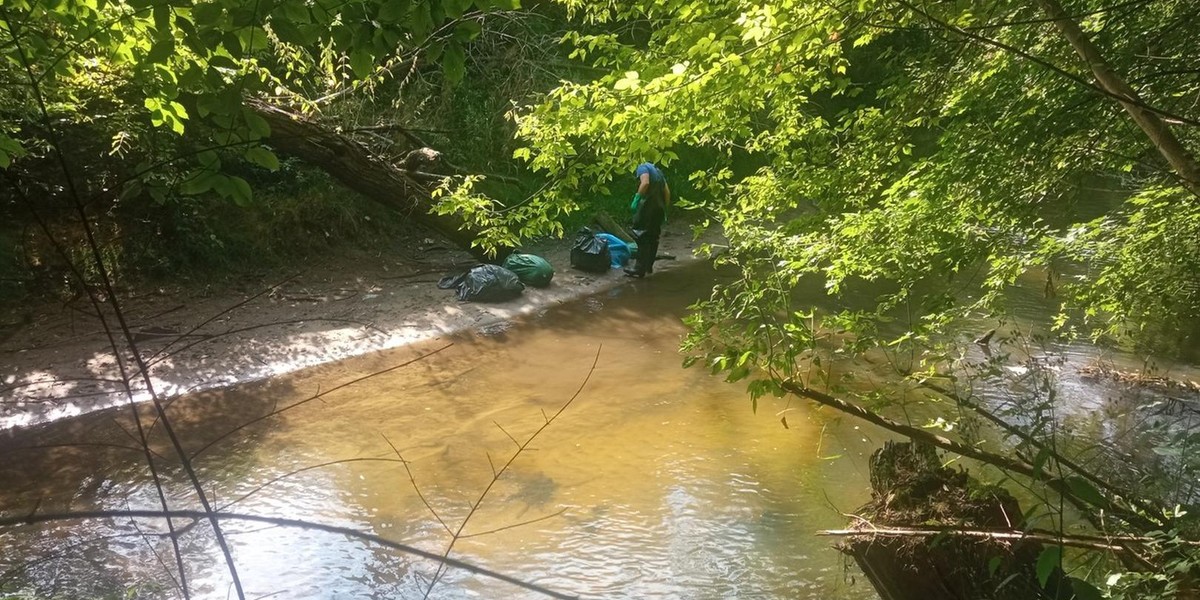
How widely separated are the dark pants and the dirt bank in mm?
346

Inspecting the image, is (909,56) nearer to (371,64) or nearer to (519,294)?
(371,64)

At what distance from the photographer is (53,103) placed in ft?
18.1

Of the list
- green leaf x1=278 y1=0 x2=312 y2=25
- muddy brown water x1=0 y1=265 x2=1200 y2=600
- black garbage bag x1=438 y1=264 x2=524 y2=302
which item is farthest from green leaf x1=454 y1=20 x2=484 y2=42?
black garbage bag x1=438 y1=264 x2=524 y2=302

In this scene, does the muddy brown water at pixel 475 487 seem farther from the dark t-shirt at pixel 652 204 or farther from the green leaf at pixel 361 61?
the dark t-shirt at pixel 652 204

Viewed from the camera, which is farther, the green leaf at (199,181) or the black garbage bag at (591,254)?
the black garbage bag at (591,254)

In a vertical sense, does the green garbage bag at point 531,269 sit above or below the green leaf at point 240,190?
below

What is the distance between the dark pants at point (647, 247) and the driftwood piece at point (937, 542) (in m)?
6.35

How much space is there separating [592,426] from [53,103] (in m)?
4.81

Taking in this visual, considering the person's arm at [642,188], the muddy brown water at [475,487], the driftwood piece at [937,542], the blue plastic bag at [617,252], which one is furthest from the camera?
the blue plastic bag at [617,252]

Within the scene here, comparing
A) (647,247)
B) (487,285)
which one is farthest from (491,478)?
(647,247)

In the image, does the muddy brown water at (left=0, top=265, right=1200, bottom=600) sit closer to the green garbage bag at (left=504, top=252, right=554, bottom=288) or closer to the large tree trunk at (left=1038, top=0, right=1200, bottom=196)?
the large tree trunk at (left=1038, top=0, right=1200, bottom=196)

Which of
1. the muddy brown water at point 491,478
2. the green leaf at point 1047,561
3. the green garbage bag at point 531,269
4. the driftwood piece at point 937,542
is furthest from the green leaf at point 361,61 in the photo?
the green garbage bag at point 531,269

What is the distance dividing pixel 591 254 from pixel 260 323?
437 centimetres

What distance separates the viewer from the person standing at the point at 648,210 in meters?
9.61
